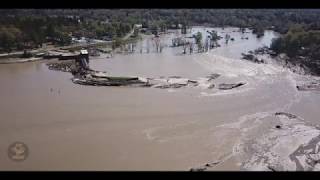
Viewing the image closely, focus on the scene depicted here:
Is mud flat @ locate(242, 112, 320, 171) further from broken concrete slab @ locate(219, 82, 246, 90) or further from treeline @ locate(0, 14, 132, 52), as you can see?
treeline @ locate(0, 14, 132, 52)

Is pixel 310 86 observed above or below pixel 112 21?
below

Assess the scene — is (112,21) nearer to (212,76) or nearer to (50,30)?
(50,30)

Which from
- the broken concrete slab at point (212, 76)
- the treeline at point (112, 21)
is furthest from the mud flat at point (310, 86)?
the broken concrete slab at point (212, 76)

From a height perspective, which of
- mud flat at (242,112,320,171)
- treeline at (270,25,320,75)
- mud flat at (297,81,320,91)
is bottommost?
mud flat at (242,112,320,171)

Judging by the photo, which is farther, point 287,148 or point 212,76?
point 212,76

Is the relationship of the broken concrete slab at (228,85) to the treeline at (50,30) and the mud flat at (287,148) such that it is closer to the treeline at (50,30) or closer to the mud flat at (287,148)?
the mud flat at (287,148)

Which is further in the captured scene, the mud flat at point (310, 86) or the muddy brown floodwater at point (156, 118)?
the mud flat at point (310, 86)

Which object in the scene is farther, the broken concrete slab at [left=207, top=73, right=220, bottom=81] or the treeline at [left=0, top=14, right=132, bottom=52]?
the broken concrete slab at [left=207, top=73, right=220, bottom=81]

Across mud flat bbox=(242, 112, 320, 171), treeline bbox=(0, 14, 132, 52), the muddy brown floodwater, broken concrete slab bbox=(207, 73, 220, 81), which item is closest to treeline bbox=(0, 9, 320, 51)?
treeline bbox=(0, 14, 132, 52)

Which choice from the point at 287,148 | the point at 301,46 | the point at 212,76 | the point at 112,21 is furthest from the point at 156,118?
the point at 301,46
